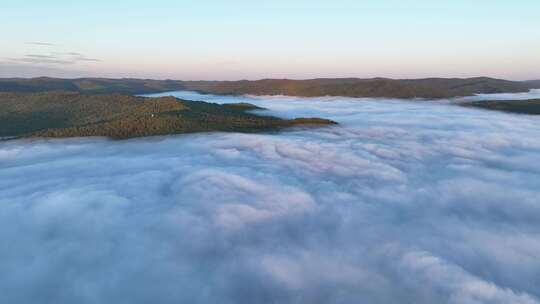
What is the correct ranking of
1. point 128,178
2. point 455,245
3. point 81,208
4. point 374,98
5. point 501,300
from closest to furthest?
1. point 501,300
2. point 455,245
3. point 81,208
4. point 128,178
5. point 374,98

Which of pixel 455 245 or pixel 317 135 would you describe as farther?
pixel 317 135

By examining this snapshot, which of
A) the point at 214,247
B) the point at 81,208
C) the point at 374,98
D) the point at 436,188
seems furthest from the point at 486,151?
the point at 374,98

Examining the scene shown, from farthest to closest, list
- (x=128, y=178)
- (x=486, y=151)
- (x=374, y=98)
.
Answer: (x=374, y=98) < (x=486, y=151) < (x=128, y=178)

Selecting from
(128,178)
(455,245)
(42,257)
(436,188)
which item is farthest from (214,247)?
(436,188)

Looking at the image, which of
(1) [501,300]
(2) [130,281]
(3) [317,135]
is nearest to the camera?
(1) [501,300]

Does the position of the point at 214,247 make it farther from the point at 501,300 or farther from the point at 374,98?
the point at 374,98

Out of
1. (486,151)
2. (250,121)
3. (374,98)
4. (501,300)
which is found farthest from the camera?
(374,98)

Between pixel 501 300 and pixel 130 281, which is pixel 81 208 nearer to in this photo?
pixel 130 281

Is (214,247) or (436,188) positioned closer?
(214,247)
